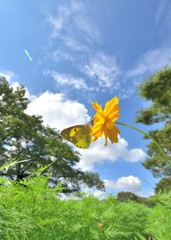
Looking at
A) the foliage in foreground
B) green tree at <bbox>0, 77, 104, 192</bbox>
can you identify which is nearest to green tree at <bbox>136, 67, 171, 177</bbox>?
green tree at <bbox>0, 77, 104, 192</bbox>

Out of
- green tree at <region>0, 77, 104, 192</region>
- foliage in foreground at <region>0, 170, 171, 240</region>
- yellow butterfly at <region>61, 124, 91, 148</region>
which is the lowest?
foliage in foreground at <region>0, 170, 171, 240</region>

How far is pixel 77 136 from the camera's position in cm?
129

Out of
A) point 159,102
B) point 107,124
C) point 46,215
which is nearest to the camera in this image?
point 107,124

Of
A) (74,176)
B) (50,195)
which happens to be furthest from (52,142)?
(50,195)

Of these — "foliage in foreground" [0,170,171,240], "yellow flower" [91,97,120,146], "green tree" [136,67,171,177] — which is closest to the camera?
"foliage in foreground" [0,170,171,240]

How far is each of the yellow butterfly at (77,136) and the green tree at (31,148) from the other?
51.4ft

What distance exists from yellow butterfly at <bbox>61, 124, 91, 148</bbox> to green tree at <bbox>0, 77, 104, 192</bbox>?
1566 cm

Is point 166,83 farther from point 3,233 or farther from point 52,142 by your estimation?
point 3,233

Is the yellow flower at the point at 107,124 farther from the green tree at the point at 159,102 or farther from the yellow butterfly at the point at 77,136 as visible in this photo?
the green tree at the point at 159,102

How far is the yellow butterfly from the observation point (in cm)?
128

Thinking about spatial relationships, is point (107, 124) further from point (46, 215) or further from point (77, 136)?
point (46, 215)

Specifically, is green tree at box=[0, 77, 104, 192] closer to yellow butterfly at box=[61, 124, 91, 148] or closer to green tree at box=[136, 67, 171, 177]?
green tree at box=[136, 67, 171, 177]

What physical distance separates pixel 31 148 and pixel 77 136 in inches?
685

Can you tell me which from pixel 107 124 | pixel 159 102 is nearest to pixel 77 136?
pixel 107 124
